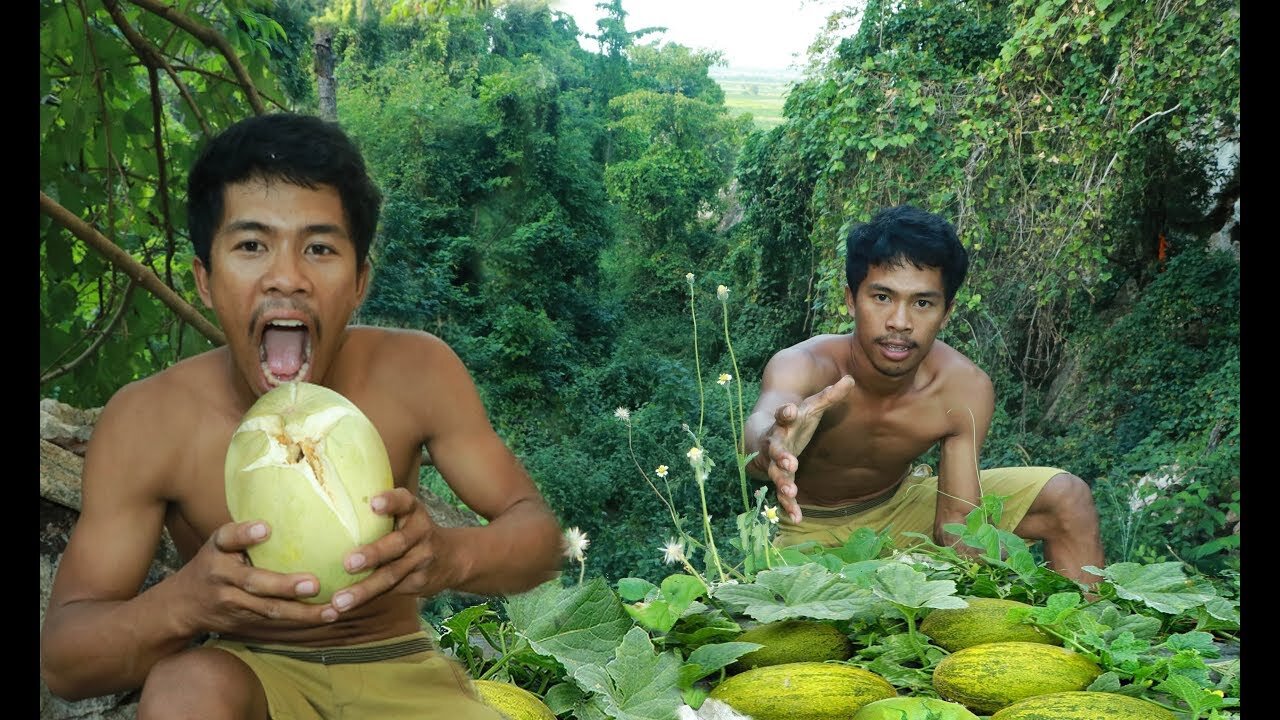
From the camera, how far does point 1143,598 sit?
2146 millimetres

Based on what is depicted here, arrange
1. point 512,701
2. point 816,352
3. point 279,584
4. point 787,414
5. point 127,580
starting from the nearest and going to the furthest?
point 279,584
point 127,580
point 512,701
point 787,414
point 816,352

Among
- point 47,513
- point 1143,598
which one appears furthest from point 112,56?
point 1143,598

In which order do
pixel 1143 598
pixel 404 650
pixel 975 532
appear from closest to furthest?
pixel 404 650 → pixel 1143 598 → pixel 975 532

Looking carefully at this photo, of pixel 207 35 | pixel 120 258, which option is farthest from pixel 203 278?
pixel 207 35

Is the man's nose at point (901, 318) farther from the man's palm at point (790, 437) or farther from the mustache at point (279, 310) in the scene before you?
the mustache at point (279, 310)

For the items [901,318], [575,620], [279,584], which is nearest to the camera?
[279,584]

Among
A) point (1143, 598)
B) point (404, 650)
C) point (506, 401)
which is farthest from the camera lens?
point (506, 401)

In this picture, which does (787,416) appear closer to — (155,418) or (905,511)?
(155,418)

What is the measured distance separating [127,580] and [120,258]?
1332 mm

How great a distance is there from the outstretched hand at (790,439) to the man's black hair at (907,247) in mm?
1041

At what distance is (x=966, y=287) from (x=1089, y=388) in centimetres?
113

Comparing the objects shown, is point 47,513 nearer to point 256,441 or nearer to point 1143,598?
point 256,441

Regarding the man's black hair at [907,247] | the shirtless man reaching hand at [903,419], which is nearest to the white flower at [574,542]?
the shirtless man reaching hand at [903,419]

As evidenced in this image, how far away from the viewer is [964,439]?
141 inches
